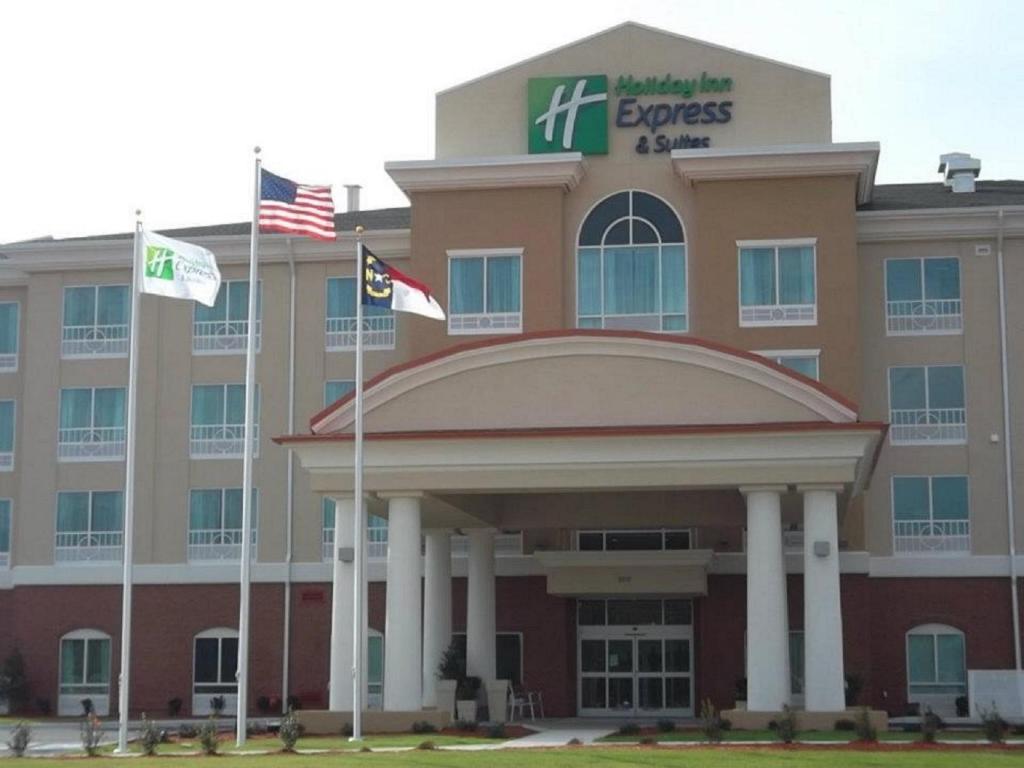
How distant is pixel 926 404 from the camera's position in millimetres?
44875

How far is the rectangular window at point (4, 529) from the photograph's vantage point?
160 ft

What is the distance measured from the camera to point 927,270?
45.0 meters

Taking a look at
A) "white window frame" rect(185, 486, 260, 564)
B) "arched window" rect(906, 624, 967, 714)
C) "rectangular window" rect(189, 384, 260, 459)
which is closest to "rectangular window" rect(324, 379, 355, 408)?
"rectangular window" rect(189, 384, 260, 459)

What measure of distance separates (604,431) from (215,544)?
1834 cm

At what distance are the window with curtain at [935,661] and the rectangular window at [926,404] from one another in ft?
16.2

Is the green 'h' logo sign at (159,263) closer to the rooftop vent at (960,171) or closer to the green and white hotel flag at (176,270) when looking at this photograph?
the green and white hotel flag at (176,270)

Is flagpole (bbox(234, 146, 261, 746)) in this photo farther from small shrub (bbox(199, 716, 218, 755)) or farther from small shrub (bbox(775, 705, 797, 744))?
small shrub (bbox(775, 705, 797, 744))

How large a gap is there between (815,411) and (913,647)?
565 inches

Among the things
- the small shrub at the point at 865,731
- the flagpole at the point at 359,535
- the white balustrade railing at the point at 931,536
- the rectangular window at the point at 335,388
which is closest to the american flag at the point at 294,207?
the flagpole at the point at 359,535

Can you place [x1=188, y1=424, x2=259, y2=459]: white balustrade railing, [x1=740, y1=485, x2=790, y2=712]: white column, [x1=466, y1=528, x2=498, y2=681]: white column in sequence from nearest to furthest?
[x1=740, y1=485, x2=790, y2=712]: white column < [x1=466, y1=528, x2=498, y2=681]: white column < [x1=188, y1=424, x2=259, y2=459]: white balustrade railing

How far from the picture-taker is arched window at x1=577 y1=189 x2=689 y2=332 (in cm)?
4375

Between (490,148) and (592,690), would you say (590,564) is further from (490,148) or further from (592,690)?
(490,148)

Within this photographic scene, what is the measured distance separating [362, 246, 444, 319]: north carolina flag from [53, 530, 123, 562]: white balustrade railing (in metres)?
18.4

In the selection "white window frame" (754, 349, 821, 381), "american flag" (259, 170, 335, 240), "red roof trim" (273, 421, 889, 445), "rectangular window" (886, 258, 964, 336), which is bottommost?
"red roof trim" (273, 421, 889, 445)
